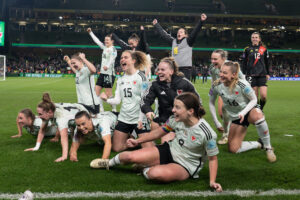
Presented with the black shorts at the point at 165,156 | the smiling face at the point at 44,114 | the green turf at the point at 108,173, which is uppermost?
the smiling face at the point at 44,114

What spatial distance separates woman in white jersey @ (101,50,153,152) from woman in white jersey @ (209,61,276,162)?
1345mm

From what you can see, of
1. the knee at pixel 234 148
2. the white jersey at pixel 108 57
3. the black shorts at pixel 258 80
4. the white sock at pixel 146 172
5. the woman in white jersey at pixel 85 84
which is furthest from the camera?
the white jersey at pixel 108 57

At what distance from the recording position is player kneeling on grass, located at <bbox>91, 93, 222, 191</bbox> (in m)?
3.54

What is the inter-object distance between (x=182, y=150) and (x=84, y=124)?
1.56 metres

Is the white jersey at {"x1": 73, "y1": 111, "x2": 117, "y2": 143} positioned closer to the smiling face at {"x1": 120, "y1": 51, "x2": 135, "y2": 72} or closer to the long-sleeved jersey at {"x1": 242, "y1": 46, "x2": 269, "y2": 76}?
the smiling face at {"x1": 120, "y1": 51, "x2": 135, "y2": 72}

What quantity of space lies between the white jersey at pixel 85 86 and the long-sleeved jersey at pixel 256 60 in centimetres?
418

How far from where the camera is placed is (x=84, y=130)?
181 inches

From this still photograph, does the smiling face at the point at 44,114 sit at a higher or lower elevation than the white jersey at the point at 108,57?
lower

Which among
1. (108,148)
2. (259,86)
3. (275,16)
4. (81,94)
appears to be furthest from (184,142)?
(275,16)

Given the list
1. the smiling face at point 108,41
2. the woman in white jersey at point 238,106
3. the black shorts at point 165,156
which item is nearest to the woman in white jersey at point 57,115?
the black shorts at point 165,156

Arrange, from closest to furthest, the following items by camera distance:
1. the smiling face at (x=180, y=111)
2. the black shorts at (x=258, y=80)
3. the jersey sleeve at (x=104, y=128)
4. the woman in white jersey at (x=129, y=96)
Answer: the smiling face at (x=180, y=111) → the jersey sleeve at (x=104, y=128) → the woman in white jersey at (x=129, y=96) → the black shorts at (x=258, y=80)

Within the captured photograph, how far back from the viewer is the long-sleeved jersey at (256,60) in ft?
27.0

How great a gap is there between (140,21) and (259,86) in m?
48.9

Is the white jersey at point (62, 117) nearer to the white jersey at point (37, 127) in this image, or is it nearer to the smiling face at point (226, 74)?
the white jersey at point (37, 127)
